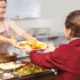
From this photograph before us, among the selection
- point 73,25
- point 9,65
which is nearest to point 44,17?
point 9,65

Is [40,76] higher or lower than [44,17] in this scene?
lower

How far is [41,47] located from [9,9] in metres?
1.49

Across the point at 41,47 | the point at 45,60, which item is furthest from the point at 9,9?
the point at 45,60

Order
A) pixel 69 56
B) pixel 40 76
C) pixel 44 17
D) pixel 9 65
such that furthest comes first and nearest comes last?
pixel 44 17, pixel 9 65, pixel 40 76, pixel 69 56

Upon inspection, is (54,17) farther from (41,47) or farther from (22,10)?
(41,47)

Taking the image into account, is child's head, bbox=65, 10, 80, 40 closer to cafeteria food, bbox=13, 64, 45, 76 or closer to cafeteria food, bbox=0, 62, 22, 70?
cafeteria food, bbox=13, 64, 45, 76

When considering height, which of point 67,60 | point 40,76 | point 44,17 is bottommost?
point 40,76

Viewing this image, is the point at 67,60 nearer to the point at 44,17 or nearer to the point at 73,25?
the point at 73,25

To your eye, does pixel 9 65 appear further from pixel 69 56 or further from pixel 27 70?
pixel 69 56

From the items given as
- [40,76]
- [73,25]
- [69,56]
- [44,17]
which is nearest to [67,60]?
[69,56]

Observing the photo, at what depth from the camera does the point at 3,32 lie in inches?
89.0

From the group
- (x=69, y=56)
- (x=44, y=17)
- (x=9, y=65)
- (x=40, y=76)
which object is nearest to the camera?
(x=69, y=56)

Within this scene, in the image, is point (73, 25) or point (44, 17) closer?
point (73, 25)

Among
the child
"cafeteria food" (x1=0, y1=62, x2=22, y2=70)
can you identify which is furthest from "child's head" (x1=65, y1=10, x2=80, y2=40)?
"cafeteria food" (x1=0, y1=62, x2=22, y2=70)
